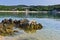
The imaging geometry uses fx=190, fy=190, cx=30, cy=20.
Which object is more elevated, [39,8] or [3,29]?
[39,8]

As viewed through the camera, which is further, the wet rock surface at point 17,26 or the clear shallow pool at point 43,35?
the wet rock surface at point 17,26

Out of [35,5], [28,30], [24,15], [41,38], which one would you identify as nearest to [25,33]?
[28,30]

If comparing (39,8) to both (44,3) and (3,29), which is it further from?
(3,29)

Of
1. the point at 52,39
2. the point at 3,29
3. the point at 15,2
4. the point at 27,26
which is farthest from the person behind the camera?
the point at 15,2

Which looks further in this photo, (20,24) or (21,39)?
(20,24)

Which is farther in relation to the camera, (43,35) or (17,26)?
(17,26)

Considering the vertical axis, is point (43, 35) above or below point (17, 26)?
below

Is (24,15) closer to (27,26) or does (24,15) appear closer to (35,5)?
(35,5)

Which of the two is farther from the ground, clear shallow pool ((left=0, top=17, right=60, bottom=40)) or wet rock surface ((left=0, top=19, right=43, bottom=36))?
wet rock surface ((left=0, top=19, right=43, bottom=36))

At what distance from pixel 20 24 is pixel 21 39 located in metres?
1.18

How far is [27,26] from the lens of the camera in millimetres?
5840

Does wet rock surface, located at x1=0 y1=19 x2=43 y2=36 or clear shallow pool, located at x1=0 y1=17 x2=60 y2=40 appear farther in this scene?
wet rock surface, located at x1=0 y1=19 x2=43 y2=36

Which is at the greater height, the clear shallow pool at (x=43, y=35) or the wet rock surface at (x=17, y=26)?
the wet rock surface at (x=17, y=26)

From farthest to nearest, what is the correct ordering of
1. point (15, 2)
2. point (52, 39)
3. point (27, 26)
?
point (15, 2), point (27, 26), point (52, 39)
